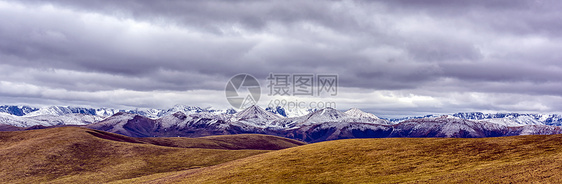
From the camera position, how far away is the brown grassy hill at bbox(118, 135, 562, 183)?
184ft

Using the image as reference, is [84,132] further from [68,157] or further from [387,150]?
[387,150]

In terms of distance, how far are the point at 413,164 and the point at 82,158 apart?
100158 mm

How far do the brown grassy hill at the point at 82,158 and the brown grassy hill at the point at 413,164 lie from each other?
83.2ft

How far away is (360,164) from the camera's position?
259 feet

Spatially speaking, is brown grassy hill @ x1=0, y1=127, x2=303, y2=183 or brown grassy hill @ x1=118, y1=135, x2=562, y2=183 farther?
brown grassy hill @ x1=0, y1=127, x2=303, y2=183

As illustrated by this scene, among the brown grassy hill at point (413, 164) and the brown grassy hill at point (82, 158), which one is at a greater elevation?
the brown grassy hill at point (413, 164)

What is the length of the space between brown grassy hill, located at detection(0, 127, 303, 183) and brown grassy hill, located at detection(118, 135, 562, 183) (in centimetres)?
2536

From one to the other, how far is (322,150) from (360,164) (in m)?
19.8

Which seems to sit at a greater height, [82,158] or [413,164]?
[413,164]

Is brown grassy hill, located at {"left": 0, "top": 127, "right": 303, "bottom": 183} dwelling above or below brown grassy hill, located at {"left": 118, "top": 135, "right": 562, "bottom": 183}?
below

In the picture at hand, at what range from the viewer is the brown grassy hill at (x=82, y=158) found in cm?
11256

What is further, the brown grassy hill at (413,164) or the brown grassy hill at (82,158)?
the brown grassy hill at (82,158)

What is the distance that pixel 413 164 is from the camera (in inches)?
2852

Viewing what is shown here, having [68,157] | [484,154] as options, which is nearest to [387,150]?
[484,154]
